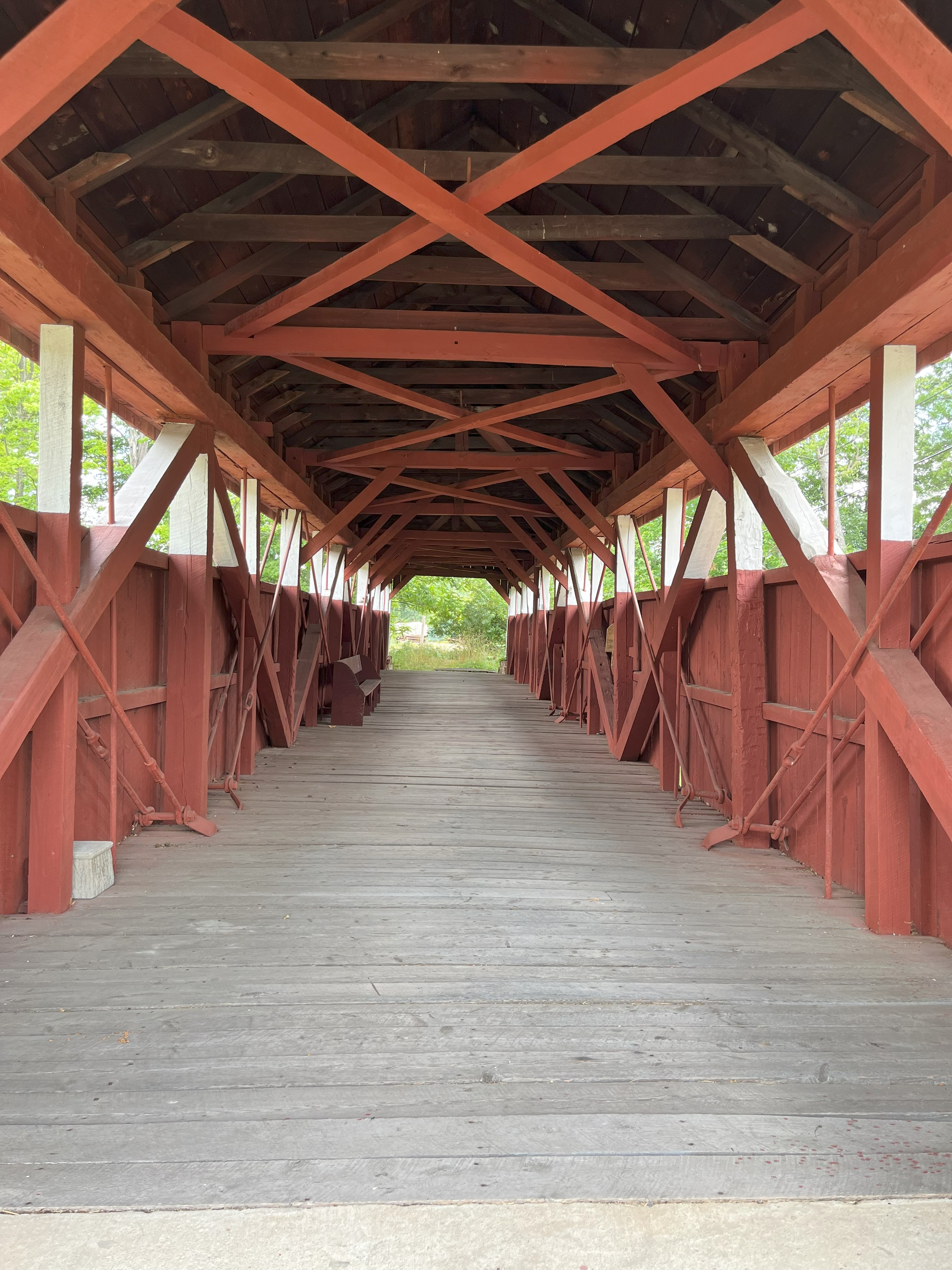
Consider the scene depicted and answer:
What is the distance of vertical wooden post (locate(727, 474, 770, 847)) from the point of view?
15.5 ft

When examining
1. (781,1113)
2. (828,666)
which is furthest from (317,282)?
(781,1113)

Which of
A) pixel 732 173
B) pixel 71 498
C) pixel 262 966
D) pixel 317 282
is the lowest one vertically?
pixel 262 966

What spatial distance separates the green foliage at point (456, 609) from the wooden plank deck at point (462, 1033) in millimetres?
32235

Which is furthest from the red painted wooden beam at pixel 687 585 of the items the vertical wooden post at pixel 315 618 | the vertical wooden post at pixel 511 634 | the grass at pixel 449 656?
the grass at pixel 449 656

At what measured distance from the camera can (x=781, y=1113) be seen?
6.41 feet

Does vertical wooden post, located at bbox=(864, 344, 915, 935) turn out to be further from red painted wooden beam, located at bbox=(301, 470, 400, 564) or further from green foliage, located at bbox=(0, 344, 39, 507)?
green foliage, located at bbox=(0, 344, 39, 507)

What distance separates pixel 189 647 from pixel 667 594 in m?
3.50

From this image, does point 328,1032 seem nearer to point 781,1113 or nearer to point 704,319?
point 781,1113

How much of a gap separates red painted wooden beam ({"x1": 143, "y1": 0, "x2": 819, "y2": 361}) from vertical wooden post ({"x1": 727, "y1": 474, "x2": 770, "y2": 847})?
1.73 metres

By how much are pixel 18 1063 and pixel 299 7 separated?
3.97 metres

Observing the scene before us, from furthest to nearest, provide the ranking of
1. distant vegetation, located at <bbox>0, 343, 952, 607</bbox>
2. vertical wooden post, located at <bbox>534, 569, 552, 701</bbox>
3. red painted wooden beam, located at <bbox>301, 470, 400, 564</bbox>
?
distant vegetation, located at <bbox>0, 343, 952, 607</bbox>, vertical wooden post, located at <bbox>534, 569, 552, 701</bbox>, red painted wooden beam, located at <bbox>301, 470, 400, 564</bbox>

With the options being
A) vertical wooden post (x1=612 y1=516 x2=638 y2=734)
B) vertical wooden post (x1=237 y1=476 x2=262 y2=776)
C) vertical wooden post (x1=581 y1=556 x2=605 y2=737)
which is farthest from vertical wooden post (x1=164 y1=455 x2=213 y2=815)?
vertical wooden post (x1=581 y1=556 x2=605 y2=737)

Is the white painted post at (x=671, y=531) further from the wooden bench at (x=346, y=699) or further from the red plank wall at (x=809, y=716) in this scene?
the wooden bench at (x=346, y=699)

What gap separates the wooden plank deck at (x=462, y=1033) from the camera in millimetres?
1731
